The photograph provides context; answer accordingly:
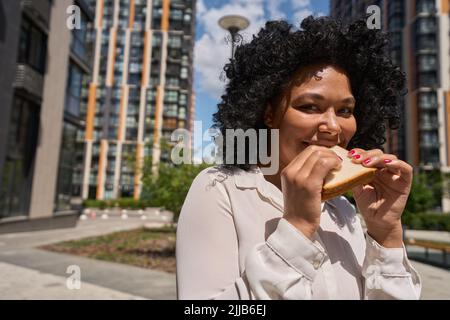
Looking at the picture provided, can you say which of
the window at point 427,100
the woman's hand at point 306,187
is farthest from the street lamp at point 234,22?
the window at point 427,100

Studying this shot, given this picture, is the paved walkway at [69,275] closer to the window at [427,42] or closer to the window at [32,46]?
the window at [32,46]

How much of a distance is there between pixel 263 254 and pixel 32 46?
2101 centimetres

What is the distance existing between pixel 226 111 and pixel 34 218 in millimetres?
20247

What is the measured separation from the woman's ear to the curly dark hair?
0.06 feet

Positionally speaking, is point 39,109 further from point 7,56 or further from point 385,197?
point 385,197

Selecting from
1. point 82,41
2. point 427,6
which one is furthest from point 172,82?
point 82,41

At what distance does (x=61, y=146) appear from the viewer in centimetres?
2188

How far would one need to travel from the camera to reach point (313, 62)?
148 cm

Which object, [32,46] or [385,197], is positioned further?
[32,46]

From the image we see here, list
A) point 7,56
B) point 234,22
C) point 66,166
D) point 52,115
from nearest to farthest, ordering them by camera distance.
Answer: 1. point 234,22
2. point 7,56
3. point 52,115
4. point 66,166

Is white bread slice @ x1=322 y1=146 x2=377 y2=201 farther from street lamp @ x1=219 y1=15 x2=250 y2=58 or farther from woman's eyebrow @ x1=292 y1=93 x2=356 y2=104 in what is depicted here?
street lamp @ x1=219 y1=15 x2=250 y2=58

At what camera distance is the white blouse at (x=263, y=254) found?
3.56ft
